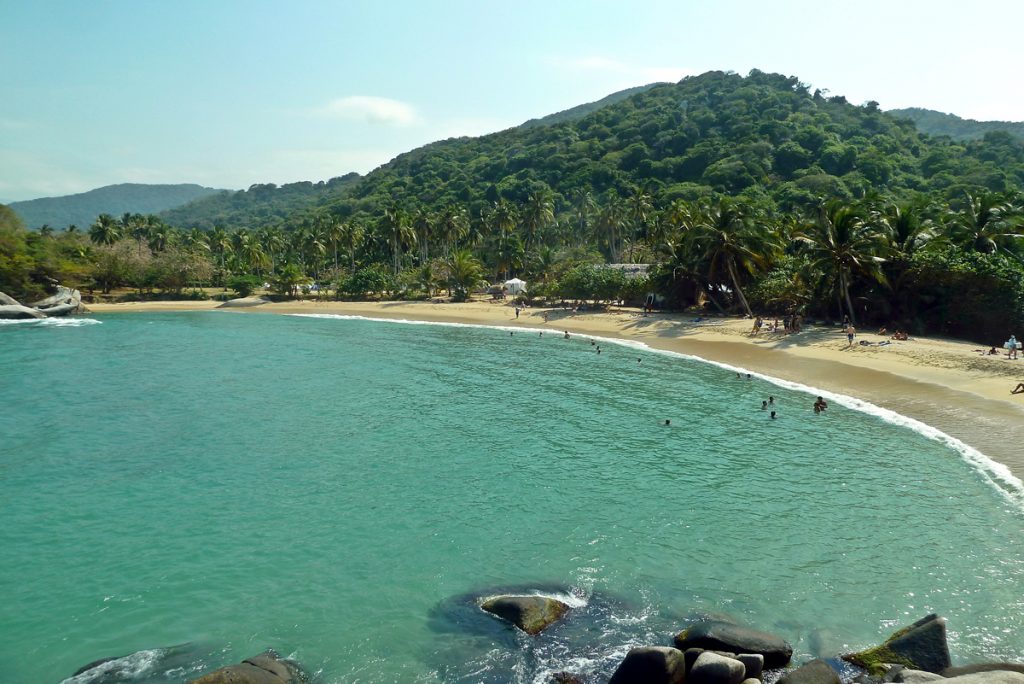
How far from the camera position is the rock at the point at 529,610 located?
41.3 feet

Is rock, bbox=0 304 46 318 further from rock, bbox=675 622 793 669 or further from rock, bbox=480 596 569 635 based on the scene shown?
rock, bbox=675 622 793 669

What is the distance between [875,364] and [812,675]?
2998 centimetres

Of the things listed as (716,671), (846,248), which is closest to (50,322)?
(846,248)

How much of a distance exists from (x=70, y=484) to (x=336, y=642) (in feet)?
46.0

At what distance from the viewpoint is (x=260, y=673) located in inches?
422

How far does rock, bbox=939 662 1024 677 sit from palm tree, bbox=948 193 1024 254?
4206 cm

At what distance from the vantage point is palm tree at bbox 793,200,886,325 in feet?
142

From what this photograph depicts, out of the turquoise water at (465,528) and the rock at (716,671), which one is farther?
the turquoise water at (465,528)

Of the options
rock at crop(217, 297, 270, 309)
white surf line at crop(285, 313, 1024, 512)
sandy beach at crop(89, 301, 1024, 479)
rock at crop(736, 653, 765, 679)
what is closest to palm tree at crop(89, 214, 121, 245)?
rock at crop(217, 297, 270, 309)

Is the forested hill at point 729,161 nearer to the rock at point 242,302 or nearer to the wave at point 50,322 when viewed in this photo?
the rock at point 242,302

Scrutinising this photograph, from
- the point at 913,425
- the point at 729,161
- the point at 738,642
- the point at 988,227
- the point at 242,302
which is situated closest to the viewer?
the point at 738,642

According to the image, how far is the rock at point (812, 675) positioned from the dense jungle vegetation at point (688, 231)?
3795 cm

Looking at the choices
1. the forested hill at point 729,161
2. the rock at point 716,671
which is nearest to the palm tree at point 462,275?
the forested hill at point 729,161

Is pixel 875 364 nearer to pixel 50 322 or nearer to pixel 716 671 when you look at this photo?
pixel 716 671
